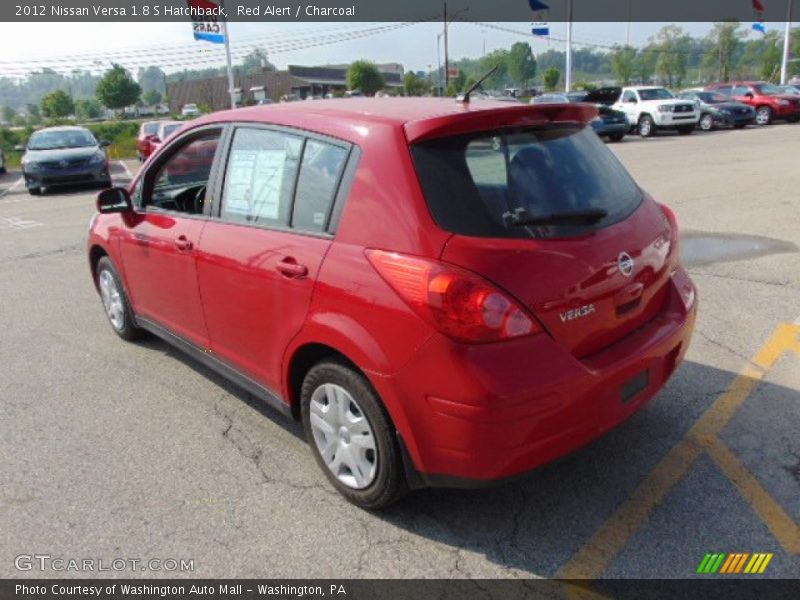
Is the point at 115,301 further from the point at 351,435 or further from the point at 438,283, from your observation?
the point at 438,283

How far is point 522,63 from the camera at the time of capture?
13012 centimetres

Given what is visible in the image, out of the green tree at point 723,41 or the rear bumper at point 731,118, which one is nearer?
the rear bumper at point 731,118

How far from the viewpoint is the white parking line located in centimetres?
1145

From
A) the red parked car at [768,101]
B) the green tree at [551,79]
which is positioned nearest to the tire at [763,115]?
the red parked car at [768,101]

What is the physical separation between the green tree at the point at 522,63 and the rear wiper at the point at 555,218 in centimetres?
13057

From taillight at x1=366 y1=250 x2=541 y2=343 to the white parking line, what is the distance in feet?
36.1

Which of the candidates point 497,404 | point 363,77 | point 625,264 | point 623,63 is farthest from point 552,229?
point 623,63

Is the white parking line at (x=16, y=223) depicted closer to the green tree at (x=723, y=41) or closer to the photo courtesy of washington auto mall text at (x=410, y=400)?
the photo courtesy of washington auto mall text at (x=410, y=400)

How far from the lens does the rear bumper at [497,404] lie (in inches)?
92.7

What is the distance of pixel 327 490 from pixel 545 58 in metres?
175

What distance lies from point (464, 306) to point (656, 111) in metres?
24.7

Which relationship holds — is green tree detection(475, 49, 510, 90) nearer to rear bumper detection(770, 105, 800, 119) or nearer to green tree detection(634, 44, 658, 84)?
rear bumper detection(770, 105, 800, 119)

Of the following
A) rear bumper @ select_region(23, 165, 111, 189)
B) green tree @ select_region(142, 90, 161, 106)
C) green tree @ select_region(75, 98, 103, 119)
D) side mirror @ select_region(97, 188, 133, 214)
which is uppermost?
green tree @ select_region(142, 90, 161, 106)

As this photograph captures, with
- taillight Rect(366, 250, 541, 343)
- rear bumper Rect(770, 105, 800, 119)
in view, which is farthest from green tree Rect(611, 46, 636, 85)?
taillight Rect(366, 250, 541, 343)
